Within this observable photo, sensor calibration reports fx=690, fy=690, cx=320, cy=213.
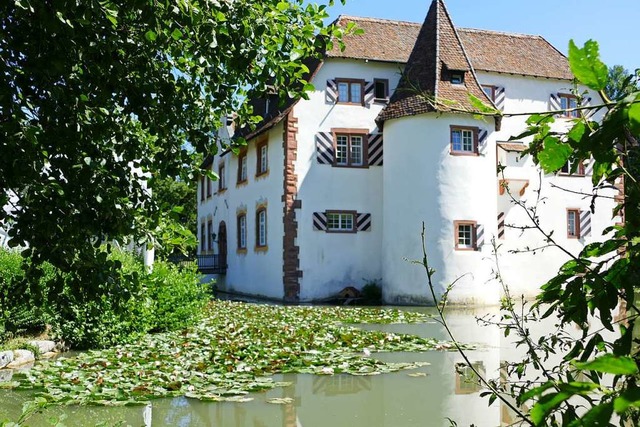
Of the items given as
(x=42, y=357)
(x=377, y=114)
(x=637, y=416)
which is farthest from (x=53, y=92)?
(x=377, y=114)

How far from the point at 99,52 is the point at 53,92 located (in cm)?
47

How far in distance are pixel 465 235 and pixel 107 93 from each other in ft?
63.6

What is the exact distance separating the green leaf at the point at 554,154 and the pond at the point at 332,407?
4.30 m

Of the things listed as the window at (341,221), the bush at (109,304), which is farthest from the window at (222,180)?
the bush at (109,304)

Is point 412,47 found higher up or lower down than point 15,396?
higher up

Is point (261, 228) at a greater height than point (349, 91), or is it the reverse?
point (349, 91)

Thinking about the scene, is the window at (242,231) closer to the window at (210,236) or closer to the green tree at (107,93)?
the window at (210,236)

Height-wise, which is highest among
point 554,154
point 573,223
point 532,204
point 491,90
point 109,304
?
point 491,90

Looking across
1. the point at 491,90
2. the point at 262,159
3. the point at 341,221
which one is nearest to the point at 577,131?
the point at 341,221

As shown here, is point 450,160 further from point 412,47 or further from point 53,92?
point 53,92

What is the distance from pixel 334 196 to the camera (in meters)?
24.2

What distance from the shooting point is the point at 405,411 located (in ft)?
22.6

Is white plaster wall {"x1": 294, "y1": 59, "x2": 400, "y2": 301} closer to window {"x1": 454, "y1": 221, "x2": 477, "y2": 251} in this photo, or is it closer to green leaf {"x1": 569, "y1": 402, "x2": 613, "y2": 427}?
window {"x1": 454, "y1": 221, "x2": 477, "y2": 251}

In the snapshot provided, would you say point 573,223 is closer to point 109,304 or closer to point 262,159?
point 262,159
